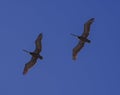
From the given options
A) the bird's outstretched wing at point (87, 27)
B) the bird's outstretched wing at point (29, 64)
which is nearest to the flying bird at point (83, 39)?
the bird's outstretched wing at point (87, 27)

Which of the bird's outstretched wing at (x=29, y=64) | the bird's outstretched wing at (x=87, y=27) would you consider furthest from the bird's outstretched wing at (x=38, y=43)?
the bird's outstretched wing at (x=87, y=27)

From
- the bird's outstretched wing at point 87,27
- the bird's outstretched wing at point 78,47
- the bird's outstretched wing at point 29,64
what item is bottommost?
the bird's outstretched wing at point 29,64

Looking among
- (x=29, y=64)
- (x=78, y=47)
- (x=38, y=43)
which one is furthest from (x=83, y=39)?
(x=29, y=64)

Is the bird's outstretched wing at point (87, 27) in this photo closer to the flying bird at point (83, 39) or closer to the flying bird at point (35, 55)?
the flying bird at point (83, 39)

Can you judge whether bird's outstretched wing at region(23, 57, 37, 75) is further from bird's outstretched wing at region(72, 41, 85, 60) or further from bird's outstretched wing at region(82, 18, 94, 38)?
bird's outstretched wing at region(82, 18, 94, 38)

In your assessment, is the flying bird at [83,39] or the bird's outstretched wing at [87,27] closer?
the bird's outstretched wing at [87,27]

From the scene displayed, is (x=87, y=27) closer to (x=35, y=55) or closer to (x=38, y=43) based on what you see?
(x=38, y=43)

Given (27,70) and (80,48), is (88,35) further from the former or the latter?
(27,70)

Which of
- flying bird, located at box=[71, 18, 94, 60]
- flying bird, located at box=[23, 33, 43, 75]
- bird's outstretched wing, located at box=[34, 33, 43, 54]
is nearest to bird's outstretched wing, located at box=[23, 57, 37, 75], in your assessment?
flying bird, located at box=[23, 33, 43, 75]

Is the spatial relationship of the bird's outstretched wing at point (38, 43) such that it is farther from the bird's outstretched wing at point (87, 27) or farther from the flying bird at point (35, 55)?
the bird's outstretched wing at point (87, 27)

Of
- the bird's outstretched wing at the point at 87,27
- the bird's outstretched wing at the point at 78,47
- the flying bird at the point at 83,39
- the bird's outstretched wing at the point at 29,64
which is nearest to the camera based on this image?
the bird's outstretched wing at the point at 29,64

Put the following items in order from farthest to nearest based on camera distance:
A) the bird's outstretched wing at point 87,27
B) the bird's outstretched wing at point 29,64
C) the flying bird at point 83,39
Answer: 1. the flying bird at point 83,39
2. the bird's outstretched wing at point 87,27
3. the bird's outstretched wing at point 29,64

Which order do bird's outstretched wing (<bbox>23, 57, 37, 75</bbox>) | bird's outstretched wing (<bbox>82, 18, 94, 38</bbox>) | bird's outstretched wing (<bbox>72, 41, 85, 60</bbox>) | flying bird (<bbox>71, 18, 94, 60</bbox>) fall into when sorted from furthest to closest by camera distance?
bird's outstretched wing (<bbox>72, 41, 85, 60</bbox>) → flying bird (<bbox>71, 18, 94, 60</bbox>) → bird's outstretched wing (<bbox>82, 18, 94, 38</bbox>) → bird's outstretched wing (<bbox>23, 57, 37, 75</bbox>)

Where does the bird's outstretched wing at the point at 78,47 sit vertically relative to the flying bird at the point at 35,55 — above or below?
above
